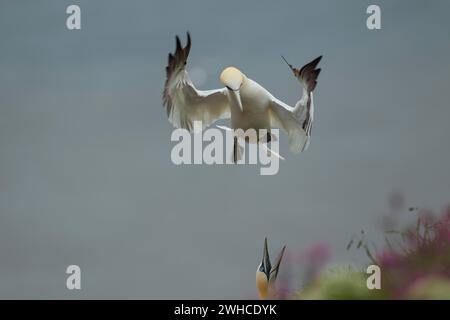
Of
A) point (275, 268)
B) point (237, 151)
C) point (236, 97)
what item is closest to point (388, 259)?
point (275, 268)

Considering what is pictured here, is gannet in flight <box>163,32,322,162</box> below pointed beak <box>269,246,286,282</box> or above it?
above

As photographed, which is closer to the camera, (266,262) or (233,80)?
(233,80)

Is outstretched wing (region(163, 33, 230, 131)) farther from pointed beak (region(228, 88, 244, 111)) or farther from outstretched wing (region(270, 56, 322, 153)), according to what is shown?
outstretched wing (region(270, 56, 322, 153))

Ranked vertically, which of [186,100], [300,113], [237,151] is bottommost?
[237,151]

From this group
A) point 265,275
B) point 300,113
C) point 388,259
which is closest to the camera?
point 300,113

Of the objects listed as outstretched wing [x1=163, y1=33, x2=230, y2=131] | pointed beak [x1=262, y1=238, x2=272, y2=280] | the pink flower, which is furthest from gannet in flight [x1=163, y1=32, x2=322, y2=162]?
the pink flower

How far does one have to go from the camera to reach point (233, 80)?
3785 mm

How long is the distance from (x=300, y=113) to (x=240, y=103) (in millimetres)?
312

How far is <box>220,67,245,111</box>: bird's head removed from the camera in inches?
149

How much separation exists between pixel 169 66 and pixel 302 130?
2.47 ft

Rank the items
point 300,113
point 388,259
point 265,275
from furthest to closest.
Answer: point 388,259 < point 265,275 < point 300,113

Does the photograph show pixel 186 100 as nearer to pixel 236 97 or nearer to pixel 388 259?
pixel 236 97
